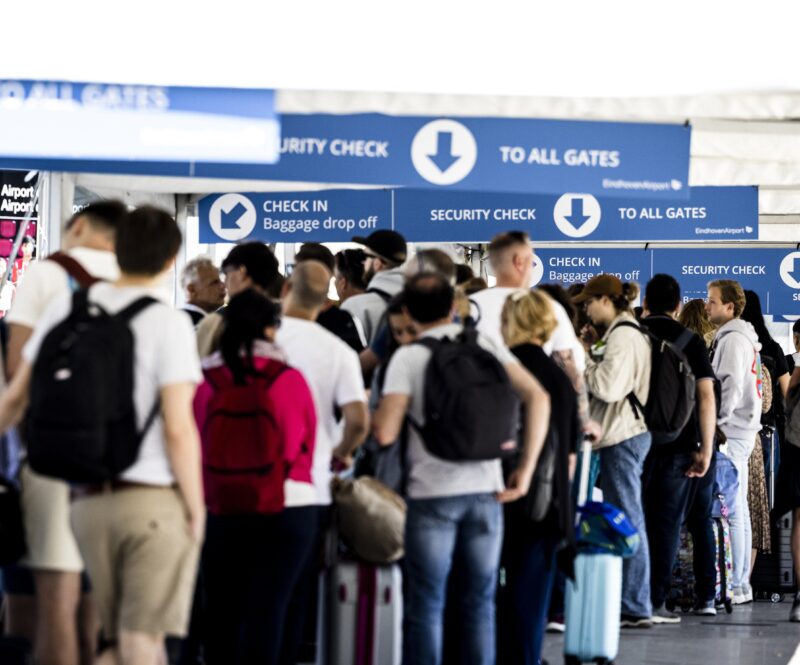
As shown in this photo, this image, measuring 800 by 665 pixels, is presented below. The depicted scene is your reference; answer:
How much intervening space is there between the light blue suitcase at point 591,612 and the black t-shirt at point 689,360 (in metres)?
2.10

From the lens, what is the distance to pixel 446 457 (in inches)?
209

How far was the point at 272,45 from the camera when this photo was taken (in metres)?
7.55

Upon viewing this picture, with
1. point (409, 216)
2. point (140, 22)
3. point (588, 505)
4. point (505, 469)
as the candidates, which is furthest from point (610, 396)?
point (409, 216)

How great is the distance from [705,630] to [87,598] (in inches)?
187

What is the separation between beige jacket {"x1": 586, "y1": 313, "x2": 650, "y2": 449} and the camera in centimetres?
831

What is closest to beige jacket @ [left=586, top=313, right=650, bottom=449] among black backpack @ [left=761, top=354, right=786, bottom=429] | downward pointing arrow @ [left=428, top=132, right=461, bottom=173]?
downward pointing arrow @ [left=428, top=132, right=461, bottom=173]

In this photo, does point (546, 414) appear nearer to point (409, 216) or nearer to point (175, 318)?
point (175, 318)

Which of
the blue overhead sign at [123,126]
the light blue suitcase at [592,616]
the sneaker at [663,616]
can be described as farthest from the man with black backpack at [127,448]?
the sneaker at [663,616]

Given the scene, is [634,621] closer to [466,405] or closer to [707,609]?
[707,609]

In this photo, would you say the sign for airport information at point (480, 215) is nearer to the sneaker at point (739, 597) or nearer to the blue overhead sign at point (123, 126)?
the sneaker at point (739, 597)

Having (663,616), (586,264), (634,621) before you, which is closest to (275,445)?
(634,621)

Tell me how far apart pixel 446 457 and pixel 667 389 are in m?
3.53

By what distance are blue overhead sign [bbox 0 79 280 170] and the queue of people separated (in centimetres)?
63

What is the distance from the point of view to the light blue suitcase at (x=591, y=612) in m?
6.91
